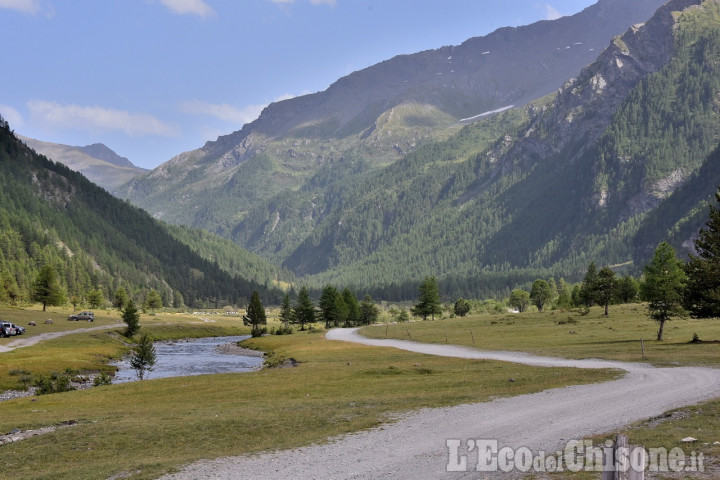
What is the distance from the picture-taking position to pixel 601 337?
283ft

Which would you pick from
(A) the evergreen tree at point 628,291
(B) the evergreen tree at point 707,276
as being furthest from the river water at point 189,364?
A: (A) the evergreen tree at point 628,291

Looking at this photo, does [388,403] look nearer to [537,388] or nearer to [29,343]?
[537,388]

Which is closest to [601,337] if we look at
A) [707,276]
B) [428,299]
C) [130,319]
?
[707,276]

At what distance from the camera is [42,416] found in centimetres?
3906

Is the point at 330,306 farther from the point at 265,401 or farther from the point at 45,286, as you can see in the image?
the point at 265,401

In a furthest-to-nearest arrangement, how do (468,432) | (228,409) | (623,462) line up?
1. (228,409)
2. (468,432)
3. (623,462)

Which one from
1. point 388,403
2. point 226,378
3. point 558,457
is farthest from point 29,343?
point 558,457

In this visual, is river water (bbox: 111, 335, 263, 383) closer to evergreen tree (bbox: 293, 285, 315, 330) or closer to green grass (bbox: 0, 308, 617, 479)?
green grass (bbox: 0, 308, 617, 479)

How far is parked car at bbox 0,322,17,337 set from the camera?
10338 centimetres

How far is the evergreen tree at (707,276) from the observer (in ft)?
214

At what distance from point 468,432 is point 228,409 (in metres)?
19.4

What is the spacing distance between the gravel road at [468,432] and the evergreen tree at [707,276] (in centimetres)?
3237

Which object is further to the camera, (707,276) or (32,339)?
(32,339)

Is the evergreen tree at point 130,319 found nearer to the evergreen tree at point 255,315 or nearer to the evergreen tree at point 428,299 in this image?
the evergreen tree at point 255,315
